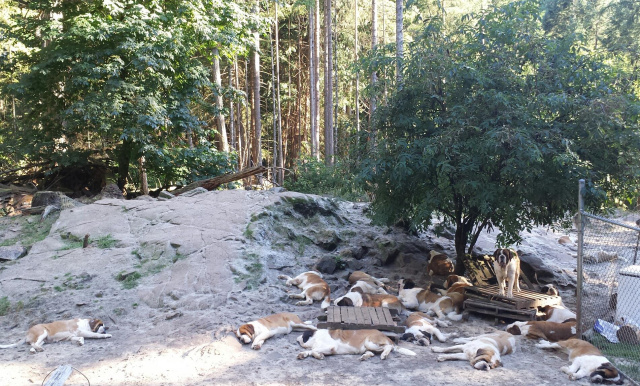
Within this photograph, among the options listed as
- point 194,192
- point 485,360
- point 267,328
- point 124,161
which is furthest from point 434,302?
point 124,161

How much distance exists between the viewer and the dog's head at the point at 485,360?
21.2 feet

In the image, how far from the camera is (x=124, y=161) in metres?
16.4

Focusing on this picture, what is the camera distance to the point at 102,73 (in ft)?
47.9

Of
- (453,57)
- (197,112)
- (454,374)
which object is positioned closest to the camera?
(454,374)

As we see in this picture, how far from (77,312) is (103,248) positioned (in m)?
2.43

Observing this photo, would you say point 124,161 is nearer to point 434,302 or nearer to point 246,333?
point 246,333

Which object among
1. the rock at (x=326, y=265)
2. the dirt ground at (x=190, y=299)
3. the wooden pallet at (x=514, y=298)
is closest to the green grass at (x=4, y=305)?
the dirt ground at (x=190, y=299)

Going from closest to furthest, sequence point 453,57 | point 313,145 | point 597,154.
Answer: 1. point 597,154
2. point 453,57
3. point 313,145

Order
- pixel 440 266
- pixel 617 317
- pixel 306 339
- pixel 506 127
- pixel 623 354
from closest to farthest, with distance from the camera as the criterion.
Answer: pixel 623 354 < pixel 306 339 < pixel 617 317 < pixel 506 127 < pixel 440 266

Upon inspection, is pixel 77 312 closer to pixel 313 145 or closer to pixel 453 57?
pixel 453 57

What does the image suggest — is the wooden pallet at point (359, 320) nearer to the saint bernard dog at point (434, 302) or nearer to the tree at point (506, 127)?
the saint bernard dog at point (434, 302)

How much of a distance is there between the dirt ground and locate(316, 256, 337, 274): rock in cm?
18

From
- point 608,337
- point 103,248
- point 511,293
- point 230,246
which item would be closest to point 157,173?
point 103,248

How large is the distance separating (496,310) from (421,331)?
1761mm
